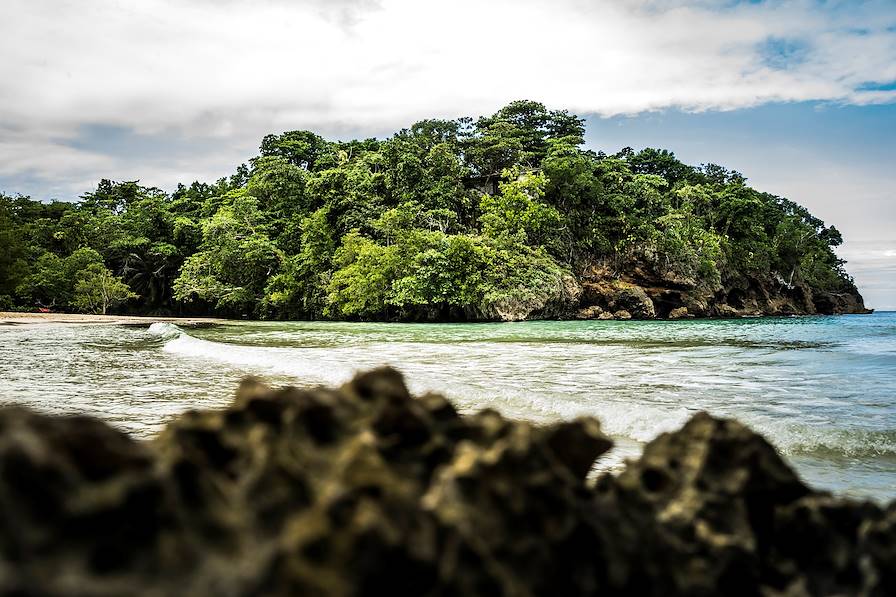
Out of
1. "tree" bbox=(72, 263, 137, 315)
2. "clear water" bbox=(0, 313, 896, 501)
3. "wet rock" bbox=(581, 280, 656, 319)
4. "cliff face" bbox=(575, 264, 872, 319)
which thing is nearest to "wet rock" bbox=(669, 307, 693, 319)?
"cliff face" bbox=(575, 264, 872, 319)

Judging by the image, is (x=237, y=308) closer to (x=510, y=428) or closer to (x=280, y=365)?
(x=280, y=365)

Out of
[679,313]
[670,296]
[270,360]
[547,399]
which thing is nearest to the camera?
[547,399]

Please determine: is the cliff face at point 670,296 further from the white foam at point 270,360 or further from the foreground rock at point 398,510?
the foreground rock at point 398,510

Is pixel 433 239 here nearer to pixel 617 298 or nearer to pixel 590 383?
pixel 617 298

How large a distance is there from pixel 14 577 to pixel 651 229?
136ft

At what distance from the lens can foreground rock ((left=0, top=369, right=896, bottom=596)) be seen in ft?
3.40

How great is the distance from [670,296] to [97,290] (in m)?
40.4

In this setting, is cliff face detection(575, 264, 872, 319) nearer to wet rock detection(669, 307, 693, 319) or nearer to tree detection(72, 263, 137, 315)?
wet rock detection(669, 307, 693, 319)

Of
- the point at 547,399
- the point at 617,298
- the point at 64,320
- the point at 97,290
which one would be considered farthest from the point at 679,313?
the point at 97,290

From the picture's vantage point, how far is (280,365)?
10.8 m

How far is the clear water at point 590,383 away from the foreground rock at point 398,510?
7.43 feet

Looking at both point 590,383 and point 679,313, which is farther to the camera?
point 679,313

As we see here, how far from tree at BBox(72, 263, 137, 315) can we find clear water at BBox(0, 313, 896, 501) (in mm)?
27266

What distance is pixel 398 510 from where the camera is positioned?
1.27 m
